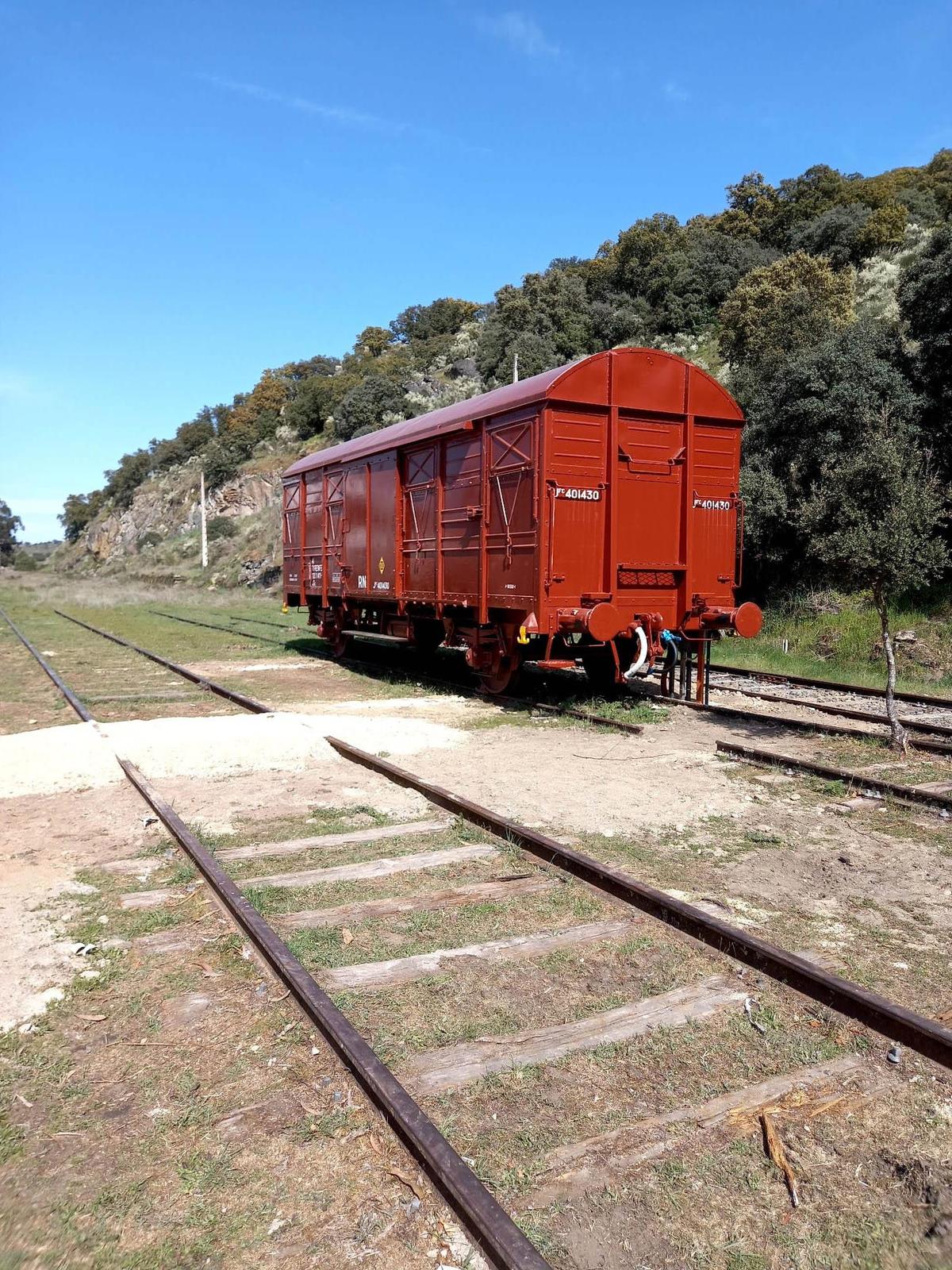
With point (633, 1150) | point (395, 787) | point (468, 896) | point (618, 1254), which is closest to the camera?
point (618, 1254)

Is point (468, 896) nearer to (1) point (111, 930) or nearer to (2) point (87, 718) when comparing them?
(1) point (111, 930)

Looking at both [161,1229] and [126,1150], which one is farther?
[126,1150]

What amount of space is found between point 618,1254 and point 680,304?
56075 mm

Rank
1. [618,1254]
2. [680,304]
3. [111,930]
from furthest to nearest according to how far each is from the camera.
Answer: [680,304] → [111,930] → [618,1254]

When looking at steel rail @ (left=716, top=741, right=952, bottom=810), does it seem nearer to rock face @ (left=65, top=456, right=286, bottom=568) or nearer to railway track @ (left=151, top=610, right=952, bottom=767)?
railway track @ (left=151, top=610, right=952, bottom=767)

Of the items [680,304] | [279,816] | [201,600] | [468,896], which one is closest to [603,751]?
[279,816]

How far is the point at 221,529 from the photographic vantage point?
6812 centimetres

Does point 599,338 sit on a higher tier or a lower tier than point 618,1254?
higher

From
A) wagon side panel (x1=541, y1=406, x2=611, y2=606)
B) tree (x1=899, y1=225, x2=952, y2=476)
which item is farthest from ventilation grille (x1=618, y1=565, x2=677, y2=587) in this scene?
tree (x1=899, y1=225, x2=952, y2=476)

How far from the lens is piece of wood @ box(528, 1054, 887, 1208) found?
9.67 feet

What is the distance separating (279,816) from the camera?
23.9 ft

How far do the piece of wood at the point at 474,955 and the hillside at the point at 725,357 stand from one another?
6.50 meters

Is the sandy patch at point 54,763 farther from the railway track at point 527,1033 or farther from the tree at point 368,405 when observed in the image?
the tree at point 368,405

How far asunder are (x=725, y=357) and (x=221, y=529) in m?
41.9
